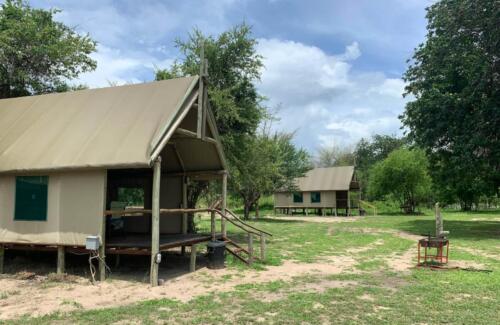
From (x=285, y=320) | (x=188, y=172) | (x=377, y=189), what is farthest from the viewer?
(x=377, y=189)

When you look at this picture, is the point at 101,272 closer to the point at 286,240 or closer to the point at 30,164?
the point at 30,164

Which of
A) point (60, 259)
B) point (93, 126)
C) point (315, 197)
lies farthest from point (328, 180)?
point (60, 259)

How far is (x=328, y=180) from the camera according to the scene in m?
41.5

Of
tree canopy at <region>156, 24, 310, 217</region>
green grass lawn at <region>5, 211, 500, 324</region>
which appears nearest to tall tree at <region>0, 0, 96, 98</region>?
tree canopy at <region>156, 24, 310, 217</region>

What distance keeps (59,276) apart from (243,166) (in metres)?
8.99

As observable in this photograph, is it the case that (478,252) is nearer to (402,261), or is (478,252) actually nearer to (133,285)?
(402,261)

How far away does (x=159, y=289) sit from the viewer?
8.84 metres

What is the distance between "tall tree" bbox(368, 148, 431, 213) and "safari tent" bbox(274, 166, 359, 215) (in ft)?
9.47

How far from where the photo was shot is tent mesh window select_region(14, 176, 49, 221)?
33.2ft

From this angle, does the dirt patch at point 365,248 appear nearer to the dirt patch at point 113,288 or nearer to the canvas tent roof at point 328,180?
the dirt patch at point 113,288

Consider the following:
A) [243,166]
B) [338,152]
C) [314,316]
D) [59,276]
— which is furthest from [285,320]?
[338,152]

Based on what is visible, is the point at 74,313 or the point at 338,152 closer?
the point at 74,313

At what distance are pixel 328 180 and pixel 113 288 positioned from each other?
112 ft

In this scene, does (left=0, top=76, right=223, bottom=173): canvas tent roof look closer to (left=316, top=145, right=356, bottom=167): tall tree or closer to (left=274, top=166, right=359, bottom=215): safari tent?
(left=274, top=166, right=359, bottom=215): safari tent
